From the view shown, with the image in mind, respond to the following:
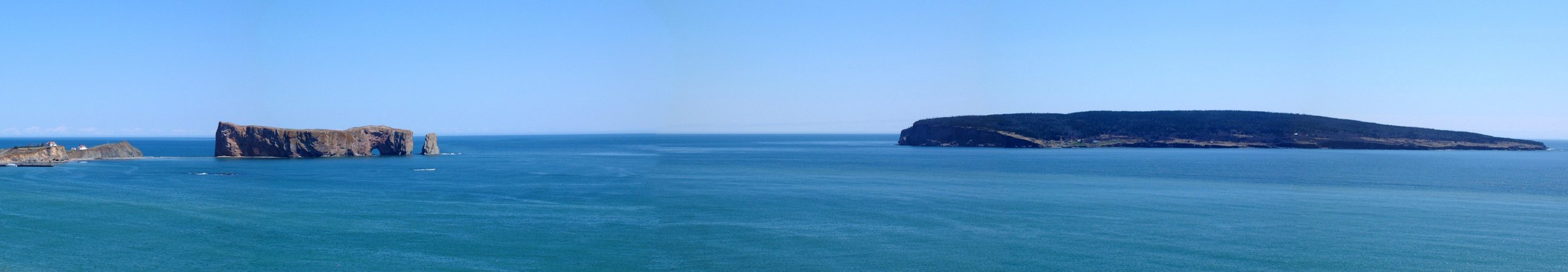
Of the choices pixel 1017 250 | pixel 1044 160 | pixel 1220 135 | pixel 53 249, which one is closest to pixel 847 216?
pixel 1017 250

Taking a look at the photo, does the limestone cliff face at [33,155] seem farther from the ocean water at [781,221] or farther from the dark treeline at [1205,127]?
the dark treeline at [1205,127]

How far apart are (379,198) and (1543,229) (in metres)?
48.6

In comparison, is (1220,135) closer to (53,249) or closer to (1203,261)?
(1203,261)

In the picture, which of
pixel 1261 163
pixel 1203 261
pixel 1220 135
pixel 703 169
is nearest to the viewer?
pixel 1203 261

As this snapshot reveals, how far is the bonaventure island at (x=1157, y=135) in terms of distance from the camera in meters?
112

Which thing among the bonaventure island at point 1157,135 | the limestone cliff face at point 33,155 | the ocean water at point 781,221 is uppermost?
the bonaventure island at point 1157,135

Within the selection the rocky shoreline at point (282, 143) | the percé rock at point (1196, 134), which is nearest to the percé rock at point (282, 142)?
the rocky shoreline at point (282, 143)

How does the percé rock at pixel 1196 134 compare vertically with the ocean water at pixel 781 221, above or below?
above

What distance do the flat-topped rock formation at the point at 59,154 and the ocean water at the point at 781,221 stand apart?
433 inches

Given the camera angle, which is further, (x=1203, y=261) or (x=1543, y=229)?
(x=1543, y=229)

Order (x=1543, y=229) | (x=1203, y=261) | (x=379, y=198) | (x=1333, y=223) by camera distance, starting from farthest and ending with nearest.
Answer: (x=379, y=198) → (x=1333, y=223) → (x=1543, y=229) → (x=1203, y=261)

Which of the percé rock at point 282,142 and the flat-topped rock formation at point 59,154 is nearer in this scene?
the flat-topped rock formation at point 59,154

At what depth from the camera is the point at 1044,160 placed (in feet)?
325

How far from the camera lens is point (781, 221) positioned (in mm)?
35219
